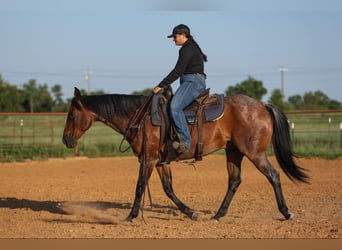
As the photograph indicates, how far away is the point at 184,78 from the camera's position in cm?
758

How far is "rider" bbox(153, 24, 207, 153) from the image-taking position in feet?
24.3

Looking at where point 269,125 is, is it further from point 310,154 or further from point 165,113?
point 310,154

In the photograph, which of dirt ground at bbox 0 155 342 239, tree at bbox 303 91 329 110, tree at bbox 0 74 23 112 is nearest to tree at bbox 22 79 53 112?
tree at bbox 0 74 23 112

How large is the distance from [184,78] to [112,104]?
120cm

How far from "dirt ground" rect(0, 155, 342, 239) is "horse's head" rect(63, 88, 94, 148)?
1.18 m

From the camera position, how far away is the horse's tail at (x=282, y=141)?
7.82 meters

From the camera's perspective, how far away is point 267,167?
294 inches

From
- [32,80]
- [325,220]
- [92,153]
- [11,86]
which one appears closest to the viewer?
[325,220]

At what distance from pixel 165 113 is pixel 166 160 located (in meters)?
0.72

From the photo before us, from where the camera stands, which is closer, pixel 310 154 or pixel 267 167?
pixel 267 167

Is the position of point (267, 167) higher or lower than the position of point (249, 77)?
lower

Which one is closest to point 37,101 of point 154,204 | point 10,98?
point 10,98

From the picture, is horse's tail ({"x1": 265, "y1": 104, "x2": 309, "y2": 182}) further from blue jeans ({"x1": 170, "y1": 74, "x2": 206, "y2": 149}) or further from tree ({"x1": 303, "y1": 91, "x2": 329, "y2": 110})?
tree ({"x1": 303, "y1": 91, "x2": 329, "y2": 110})

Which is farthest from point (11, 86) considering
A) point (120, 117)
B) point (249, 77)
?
point (120, 117)
